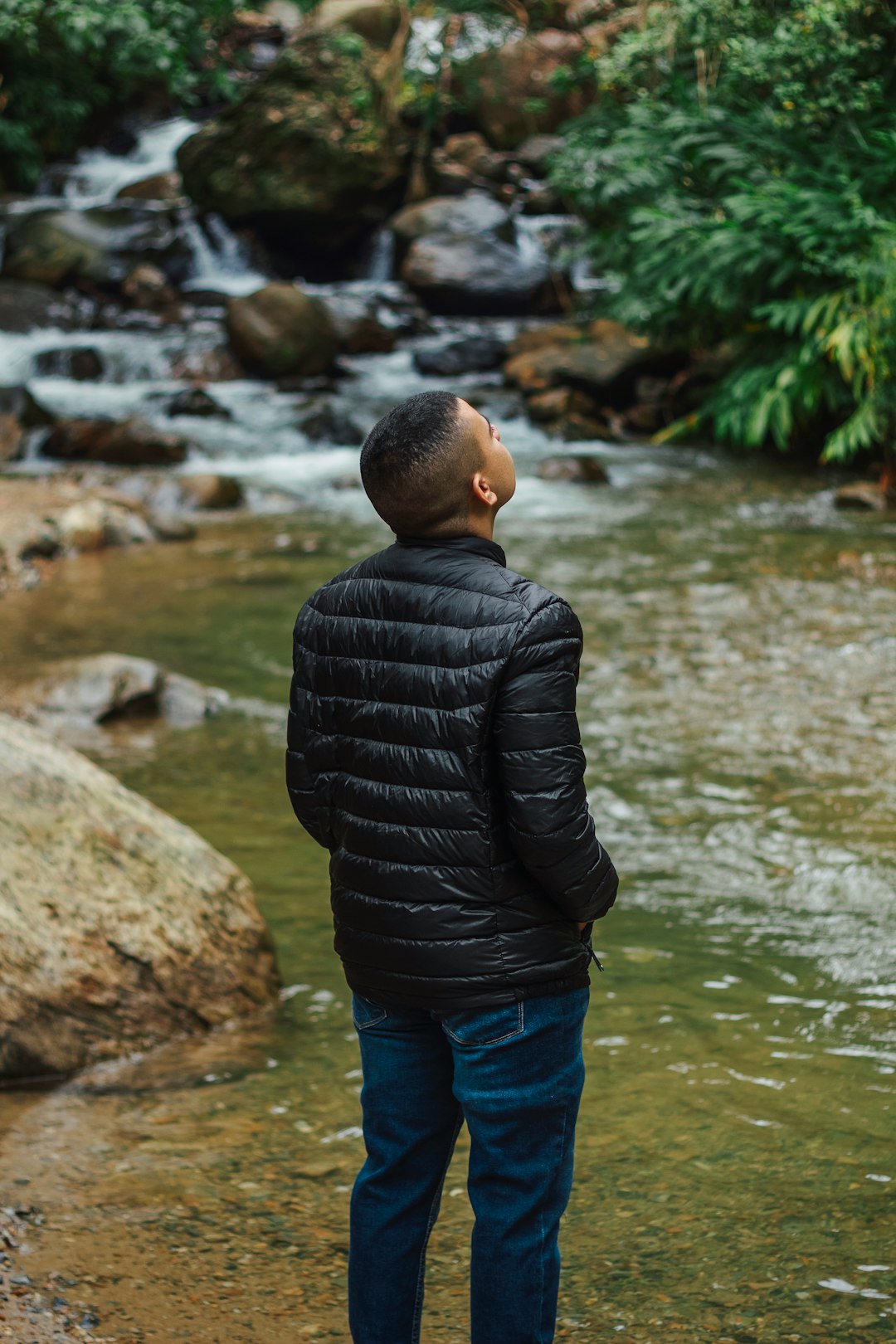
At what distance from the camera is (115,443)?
49.8 feet

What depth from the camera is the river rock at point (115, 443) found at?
49.4 ft

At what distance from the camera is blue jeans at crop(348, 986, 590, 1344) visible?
7.22ft

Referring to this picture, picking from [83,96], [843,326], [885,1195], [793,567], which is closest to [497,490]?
[885,1195]

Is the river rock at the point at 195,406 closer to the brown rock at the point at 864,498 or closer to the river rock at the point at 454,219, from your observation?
the river rock at the point at 454,219

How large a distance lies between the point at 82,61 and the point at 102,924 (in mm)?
23459

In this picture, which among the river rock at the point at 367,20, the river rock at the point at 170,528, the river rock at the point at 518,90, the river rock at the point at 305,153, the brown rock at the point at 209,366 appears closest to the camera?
the river rock at the point at 170,528

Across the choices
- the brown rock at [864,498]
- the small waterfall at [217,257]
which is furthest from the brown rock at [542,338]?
the brown rock at [864,498]

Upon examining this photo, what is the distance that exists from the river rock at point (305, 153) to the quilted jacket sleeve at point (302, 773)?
20074mm

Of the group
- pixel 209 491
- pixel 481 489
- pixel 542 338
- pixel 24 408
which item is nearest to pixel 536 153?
pixel 542 338

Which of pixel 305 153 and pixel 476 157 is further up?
pixel 476 157

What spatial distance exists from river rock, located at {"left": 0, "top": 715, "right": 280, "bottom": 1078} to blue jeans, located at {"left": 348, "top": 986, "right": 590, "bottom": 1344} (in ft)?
5.61

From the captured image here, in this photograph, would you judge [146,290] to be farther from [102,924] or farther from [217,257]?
[102,924]

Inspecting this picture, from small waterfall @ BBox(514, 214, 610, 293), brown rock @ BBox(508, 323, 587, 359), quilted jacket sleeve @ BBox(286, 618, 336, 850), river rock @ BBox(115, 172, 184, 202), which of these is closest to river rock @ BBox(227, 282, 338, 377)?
brown rock @ BBox(508, 323, 587, 359)

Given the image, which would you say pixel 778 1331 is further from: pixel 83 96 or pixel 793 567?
pixel 83 96
